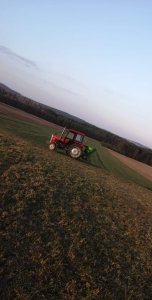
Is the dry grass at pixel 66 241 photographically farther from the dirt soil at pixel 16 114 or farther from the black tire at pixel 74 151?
the dirt soil at pixel 16 114

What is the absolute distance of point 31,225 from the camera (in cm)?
843

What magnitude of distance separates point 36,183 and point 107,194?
14.2ft

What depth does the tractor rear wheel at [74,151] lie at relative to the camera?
22703mm

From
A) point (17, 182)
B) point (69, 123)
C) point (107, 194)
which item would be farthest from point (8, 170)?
point (69, 123)

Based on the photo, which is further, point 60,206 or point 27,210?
point 60,206

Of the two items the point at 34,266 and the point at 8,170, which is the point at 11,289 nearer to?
the point at 34,266

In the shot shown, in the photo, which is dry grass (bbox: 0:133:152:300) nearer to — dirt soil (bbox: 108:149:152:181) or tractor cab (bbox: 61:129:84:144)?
tractor cab (bbox: 61:129:84:144)

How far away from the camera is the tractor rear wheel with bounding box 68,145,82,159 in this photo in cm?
2270

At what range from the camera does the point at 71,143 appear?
76.0 ft

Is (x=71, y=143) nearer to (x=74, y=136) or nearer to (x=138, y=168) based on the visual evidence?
(x=74, y=136)

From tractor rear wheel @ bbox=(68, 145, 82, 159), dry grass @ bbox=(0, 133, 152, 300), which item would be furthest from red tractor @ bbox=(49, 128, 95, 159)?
dry grass @ bbox=(0, 133, 152, 300)

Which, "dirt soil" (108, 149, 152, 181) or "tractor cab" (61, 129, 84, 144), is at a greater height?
"tractor cab" (61, 129, 84, 144)

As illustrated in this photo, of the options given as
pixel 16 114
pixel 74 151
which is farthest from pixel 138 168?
pixel 74 151

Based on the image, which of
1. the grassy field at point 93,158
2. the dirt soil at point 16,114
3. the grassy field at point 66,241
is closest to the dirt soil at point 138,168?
the grassy field at point 93,158
